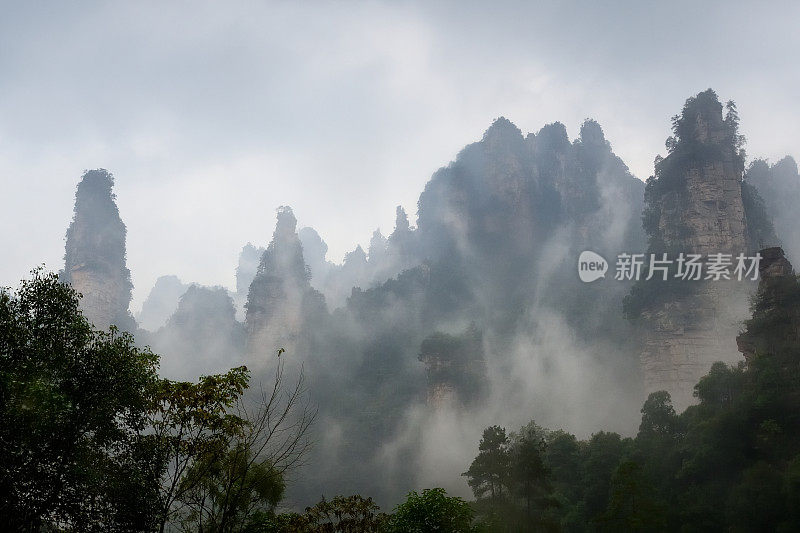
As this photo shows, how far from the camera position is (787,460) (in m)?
30.4

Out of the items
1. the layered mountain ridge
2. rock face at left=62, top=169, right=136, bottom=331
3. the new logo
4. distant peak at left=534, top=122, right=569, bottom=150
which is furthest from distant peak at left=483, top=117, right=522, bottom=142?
rock face at left=62, top=169, right=136, bottom=331

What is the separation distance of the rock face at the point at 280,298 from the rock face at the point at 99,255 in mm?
21114

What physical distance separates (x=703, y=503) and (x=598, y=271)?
201ft

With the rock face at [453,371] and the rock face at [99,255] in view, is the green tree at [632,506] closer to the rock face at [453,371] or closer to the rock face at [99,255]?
the rock face at [453,371]

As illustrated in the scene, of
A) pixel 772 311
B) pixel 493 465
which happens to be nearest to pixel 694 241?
pixel 772 311

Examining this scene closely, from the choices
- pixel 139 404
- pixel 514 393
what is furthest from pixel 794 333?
pixel 514 393

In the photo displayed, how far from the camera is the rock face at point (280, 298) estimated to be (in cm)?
9475

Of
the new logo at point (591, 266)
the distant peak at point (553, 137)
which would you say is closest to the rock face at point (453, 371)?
the new logo at point (591, 266)

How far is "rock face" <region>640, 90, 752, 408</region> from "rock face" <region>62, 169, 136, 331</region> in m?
80.1

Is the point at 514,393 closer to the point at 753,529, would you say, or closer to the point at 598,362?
the point at 598,362

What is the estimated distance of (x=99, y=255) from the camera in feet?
298

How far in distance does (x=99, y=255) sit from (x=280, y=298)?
1177 inches

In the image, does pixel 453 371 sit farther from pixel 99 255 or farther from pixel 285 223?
pixel 99 255

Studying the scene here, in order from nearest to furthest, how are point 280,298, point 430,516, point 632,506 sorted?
point 430,516, point 632,506, point 280,298
